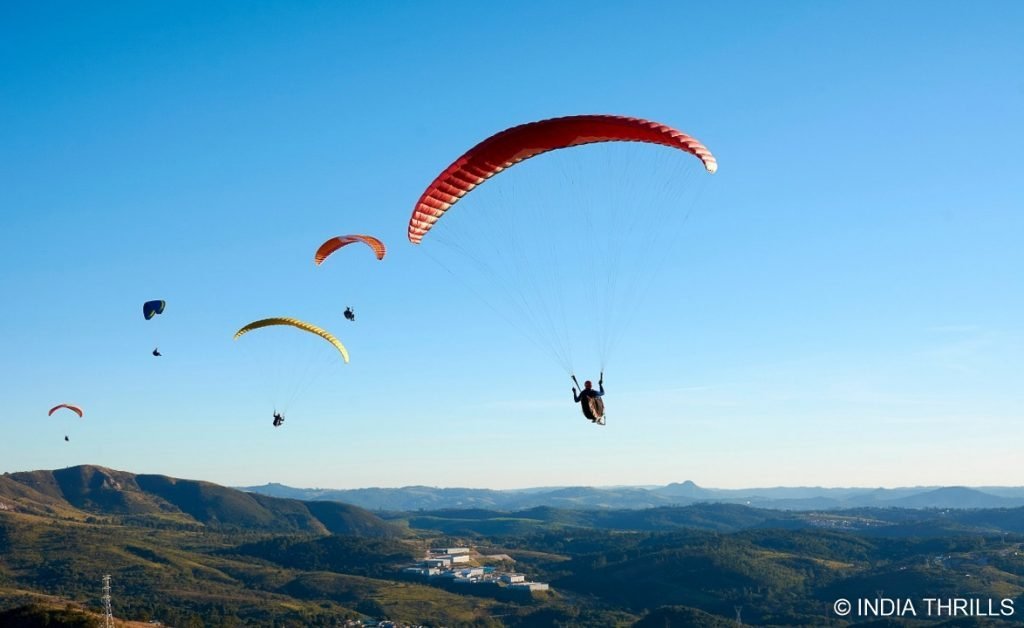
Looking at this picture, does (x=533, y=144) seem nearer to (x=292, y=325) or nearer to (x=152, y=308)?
(x=292, y=325)

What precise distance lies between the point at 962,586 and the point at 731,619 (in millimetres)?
54894

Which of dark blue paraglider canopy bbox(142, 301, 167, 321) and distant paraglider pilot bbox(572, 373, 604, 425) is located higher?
dark blue paraglider canopy bbox(142, 301, 167, 321)

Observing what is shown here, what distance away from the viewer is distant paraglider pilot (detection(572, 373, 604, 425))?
115 feet

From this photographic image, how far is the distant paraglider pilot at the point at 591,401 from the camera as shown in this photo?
35000 mm

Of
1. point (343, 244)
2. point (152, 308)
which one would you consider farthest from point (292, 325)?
point (152, 308)

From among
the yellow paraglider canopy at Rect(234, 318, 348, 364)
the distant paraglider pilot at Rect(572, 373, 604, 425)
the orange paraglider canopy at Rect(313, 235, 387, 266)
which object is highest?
the orange paraglider canopy at Rect(313, 235, 387, 266)

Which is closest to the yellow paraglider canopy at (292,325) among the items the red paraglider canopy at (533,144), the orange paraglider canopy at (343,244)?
the orange paraglider canopy at (343,244)

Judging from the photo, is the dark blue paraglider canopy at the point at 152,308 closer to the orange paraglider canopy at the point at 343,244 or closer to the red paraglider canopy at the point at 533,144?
the orange paraglider canopy at the point at 343,244

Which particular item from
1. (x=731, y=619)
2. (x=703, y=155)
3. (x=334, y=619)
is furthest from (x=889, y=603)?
(x=703, y=155)

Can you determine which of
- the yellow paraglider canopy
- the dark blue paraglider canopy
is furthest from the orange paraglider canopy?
the dark blue paraglider canopy

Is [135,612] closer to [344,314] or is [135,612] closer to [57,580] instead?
[57,580]

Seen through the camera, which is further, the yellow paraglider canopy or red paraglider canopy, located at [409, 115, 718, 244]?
the yellow paraglider canopy

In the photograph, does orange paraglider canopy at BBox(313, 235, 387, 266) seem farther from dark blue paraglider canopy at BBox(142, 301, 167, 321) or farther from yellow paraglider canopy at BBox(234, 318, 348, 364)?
dark blue paraglider canopy at BBox(142, 301, 167, 321)

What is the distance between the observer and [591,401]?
35.0 m
